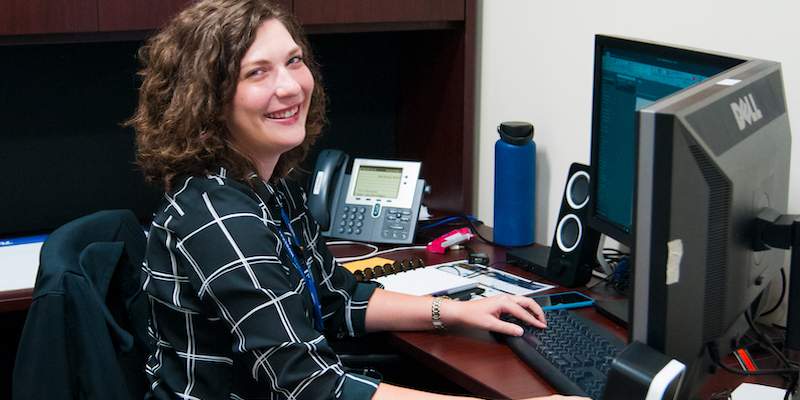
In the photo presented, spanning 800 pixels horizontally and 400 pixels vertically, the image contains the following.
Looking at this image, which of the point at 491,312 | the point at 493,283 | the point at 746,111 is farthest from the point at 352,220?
the point at 746,111

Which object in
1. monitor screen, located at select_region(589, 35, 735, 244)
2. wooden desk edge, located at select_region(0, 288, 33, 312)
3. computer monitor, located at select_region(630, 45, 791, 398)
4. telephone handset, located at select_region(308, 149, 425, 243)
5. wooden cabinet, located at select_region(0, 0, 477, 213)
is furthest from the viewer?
telephone handset, located at select_region(308, 149, 425, 243)

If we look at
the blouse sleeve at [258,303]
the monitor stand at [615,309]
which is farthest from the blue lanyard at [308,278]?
the monitor stand at [615,309]

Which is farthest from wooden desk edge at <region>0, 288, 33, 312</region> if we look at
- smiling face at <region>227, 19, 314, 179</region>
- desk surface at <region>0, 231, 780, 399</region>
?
smiling face at <region>227, 19, 314, 179</region>

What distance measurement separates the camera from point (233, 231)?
1430 millimetres

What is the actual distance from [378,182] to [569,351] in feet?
3.17

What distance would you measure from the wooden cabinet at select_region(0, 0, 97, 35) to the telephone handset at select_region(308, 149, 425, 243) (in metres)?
0.66

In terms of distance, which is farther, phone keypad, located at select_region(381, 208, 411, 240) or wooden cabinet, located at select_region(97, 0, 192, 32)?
phone keypad, located at select_region(381, 208, 411, 240)

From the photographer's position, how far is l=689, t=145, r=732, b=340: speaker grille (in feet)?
3.08

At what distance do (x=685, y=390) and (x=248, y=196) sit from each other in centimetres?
75

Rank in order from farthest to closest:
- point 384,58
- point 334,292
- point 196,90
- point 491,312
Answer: point 384,58 < point 334,292 < point 491,312 < point 196,90

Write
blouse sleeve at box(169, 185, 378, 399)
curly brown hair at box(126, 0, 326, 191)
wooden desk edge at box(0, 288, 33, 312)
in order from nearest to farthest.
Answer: blouse sleeve at box(169, 185, 378, 399)
curly brown hair at box(126, 0, 326, 191)
wooden desk edge at box(0, 288, 33, 312)

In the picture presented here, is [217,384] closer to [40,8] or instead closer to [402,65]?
[40,8]

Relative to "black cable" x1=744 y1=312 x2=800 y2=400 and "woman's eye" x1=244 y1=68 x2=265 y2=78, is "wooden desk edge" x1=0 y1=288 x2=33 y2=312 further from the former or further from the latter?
"black cable" x1=744 y1=312 x2=800 y2=400

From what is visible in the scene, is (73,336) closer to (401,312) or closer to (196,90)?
(196,90)
